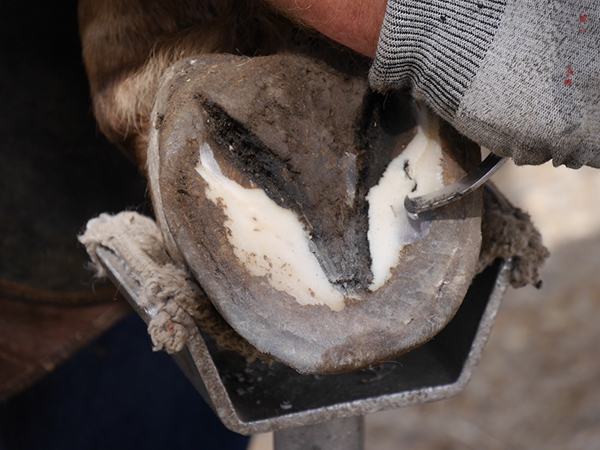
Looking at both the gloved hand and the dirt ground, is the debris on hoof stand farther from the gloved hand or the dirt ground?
the dirt ground

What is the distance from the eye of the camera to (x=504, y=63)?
14.6 inches

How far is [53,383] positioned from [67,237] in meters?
0.22

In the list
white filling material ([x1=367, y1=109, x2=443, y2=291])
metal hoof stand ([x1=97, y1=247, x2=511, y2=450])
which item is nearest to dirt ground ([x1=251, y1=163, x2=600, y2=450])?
metal hoof stand ([x1=97, y1=247, x2=511, y2=450])

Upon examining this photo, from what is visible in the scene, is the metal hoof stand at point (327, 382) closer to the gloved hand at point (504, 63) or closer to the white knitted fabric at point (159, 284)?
the white knitted fabric at point (159, 284)

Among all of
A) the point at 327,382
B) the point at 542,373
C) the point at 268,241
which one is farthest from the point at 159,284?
the point at 542,373

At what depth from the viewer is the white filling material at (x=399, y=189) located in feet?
1.47

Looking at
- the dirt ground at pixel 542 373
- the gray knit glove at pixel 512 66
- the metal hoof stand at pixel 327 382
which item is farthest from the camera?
the dirt ground at pixel 542 373

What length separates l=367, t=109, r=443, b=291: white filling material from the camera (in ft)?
1.47

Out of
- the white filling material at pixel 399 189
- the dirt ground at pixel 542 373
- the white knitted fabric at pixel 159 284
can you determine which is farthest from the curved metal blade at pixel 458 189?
the dirt ground at pixel 542 373

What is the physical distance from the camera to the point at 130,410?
0.92 metres

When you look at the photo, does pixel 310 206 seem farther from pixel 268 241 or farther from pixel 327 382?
pixel 327 382

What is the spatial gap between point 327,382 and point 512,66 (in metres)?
0.31

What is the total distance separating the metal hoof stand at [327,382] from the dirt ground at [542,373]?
110 cm

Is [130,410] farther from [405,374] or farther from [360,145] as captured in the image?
[360,145]
